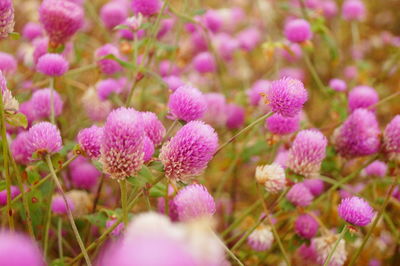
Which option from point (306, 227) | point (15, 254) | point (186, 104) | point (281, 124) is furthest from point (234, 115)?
point (15, 254)

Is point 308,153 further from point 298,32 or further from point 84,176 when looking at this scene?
point 84,176

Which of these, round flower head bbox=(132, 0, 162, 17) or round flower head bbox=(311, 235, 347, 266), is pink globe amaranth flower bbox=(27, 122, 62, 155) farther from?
round flower head bbox=(311, 235, 347, 266)

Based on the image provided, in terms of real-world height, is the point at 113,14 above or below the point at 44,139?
above

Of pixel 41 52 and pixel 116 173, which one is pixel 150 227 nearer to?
pixel 116 173

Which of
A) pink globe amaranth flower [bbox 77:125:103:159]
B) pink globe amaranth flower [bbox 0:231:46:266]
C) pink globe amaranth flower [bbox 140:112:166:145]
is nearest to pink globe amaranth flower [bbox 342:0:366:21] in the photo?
pink globe amaranth flower [bbox 140:112:166:145]

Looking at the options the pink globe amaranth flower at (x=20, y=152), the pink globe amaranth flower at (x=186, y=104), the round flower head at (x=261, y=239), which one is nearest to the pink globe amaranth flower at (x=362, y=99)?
the round flower head at (x=261, y=239)

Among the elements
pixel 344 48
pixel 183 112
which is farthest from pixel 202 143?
pixel 344 48

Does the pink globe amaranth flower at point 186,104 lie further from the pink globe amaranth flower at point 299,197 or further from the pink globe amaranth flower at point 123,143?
the pink globe amaranth flower at point 299,197
